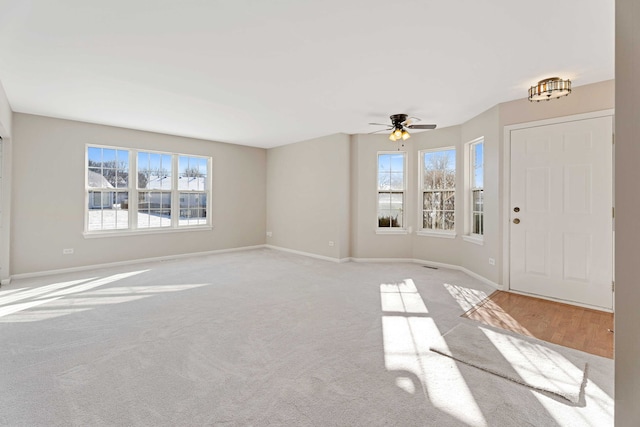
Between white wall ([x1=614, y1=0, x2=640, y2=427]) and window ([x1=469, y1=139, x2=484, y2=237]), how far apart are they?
4.08 meters

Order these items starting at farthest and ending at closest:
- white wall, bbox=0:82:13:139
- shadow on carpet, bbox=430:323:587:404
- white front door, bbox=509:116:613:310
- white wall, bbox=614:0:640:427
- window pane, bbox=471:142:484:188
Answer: window pane, bbox=471:142:484:188, white wall, bbox=0:82:13:139, white front door, bbox=509:116:613:310, shadow on carpet, bbox=430:323:587:404, white wall, bbox=614:0:640:427

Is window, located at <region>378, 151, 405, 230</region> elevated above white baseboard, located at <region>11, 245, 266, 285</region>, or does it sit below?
above

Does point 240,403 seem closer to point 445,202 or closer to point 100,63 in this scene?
point 100,63

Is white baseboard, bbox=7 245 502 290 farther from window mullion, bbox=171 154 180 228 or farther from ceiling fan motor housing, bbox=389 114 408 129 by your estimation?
ceiling fan motor housing, bbox=389 114 408 129

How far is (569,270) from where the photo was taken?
3.72 m

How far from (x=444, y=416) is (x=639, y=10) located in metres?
Result: 2.04

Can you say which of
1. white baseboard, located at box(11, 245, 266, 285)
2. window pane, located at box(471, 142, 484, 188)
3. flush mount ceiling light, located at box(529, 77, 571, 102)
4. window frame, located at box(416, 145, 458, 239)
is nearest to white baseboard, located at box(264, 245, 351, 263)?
white baseboard, located at box(11, 245, 266, 285)

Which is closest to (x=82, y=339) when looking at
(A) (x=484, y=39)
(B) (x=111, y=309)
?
(B) (x=111, y=309)

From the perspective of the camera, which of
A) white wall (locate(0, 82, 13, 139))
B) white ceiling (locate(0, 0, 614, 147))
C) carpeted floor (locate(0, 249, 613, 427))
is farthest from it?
white wall (locate(0, 82, 13, 139))

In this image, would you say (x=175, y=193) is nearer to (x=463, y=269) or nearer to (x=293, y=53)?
(x=293, y=53)

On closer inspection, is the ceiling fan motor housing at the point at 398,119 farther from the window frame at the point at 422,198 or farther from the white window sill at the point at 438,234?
the white window sill at the point at 438,234

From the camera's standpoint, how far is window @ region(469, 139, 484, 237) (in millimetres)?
5008

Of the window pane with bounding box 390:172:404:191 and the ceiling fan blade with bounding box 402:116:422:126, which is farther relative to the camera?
the window pane with bounding box 390:172:404:191

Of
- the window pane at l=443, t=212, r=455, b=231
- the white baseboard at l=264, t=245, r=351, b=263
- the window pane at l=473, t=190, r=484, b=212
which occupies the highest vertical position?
the window pane at l=473, t=190, r=484, b=212
